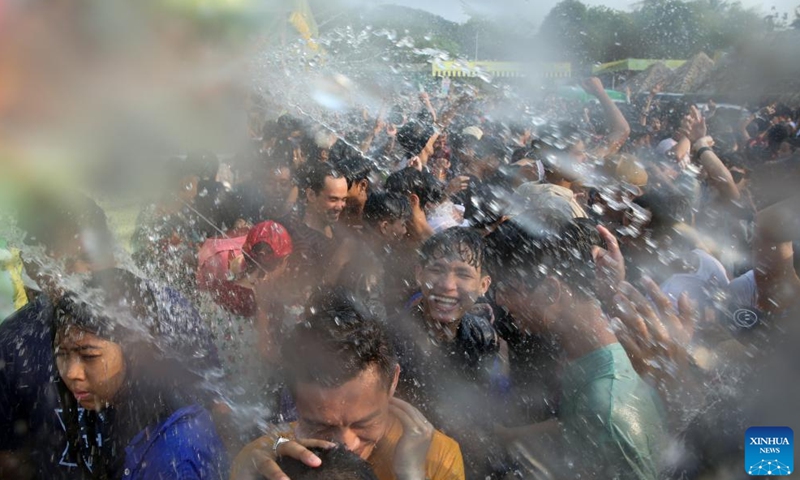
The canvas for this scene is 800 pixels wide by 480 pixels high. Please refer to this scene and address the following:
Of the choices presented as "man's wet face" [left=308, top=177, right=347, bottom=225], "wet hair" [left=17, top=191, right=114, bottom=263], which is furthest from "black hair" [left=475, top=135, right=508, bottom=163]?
"wet hair" [left=17, top=191, right=114, bottom=263]

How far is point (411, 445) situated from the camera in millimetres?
1539

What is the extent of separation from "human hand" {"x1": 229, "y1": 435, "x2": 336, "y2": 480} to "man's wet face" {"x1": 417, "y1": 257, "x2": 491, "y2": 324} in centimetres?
90

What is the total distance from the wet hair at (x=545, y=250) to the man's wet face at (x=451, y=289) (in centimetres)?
10

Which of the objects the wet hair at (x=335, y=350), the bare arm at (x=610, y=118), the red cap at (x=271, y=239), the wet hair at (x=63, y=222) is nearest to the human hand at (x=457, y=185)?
the bare arm at (x=610, y=118)

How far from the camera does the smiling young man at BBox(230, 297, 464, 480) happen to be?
145 cm

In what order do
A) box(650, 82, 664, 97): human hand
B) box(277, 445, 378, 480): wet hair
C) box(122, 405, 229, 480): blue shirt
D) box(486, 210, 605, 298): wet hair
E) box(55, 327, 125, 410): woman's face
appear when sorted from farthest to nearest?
box(650, 82, 664, 97): human hand, box(486, 210, 605, 298): wet hair, box(55, 327, 125, 410): woman's face, box(122, 405, 229, 480): blue shirt, box(277, 445, 378, 480): wet hair

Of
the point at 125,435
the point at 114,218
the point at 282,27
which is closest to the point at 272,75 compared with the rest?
the point at 282,27

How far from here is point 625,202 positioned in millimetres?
3457

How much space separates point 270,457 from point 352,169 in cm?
258

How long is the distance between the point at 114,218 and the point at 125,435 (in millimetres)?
1460

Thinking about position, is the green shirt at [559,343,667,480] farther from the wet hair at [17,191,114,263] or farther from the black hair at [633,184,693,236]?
the wet hair at [17,191,114,263]

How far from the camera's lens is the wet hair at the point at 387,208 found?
288 cm

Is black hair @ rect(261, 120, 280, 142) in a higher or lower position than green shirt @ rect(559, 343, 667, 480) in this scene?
lower

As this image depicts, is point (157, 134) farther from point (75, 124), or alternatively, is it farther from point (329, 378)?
point (329, 378)
